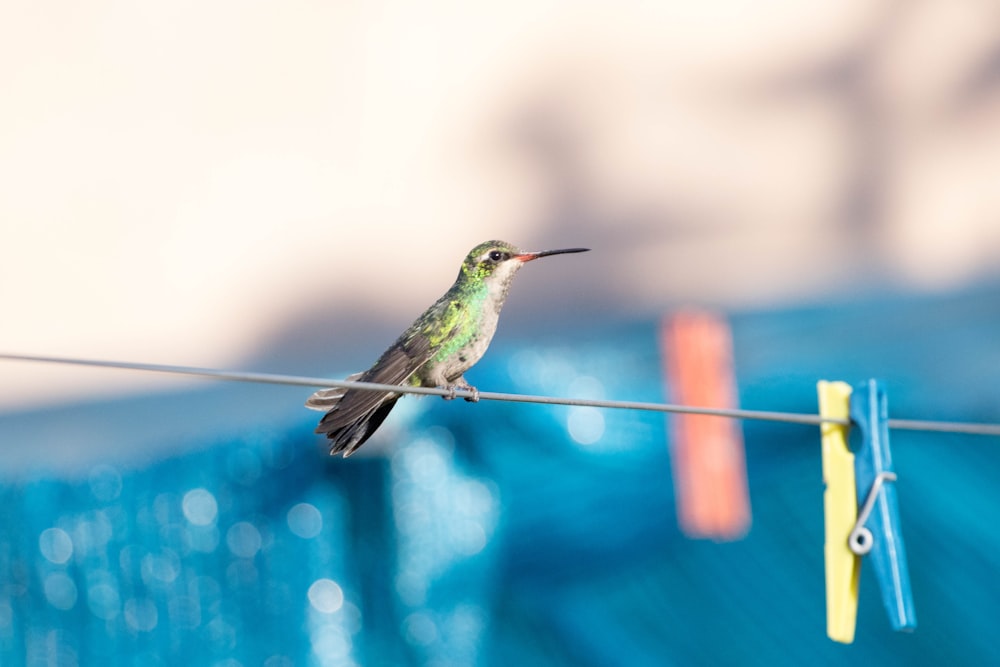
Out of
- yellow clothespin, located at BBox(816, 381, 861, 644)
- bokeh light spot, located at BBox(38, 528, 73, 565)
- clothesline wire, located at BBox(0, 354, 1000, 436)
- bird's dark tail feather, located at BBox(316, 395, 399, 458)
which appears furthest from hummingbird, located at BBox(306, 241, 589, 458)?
bokeh light spot, located at BBox(38, 528, 73, 565)

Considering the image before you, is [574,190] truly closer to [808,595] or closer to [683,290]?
[683,290]

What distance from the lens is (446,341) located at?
298 cm

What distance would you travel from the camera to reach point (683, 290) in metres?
6.43

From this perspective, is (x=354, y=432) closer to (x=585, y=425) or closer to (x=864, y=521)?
(x=864, y=521)

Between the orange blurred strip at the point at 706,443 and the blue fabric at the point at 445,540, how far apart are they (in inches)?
2.7

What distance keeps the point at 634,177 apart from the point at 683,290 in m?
0.65

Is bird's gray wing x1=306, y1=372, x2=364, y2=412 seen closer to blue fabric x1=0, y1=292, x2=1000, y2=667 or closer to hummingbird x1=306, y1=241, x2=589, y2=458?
hummingbird x1=306, y1=241, x2=589, y2=458

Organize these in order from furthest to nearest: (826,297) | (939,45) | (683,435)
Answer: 1. (939,45)
2. (826,297)
3. (683,435)

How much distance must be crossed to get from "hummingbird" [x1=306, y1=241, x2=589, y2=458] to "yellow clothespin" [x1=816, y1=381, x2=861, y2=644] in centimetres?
72

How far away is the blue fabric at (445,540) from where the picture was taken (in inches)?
159

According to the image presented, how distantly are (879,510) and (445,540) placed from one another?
206 cm

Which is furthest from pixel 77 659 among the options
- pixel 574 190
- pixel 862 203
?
pixel 862 203

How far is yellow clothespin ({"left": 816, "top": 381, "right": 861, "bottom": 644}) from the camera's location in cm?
228

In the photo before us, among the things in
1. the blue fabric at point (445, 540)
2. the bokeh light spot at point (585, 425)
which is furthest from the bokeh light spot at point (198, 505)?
the bokeh light spot at point (585, 425)
